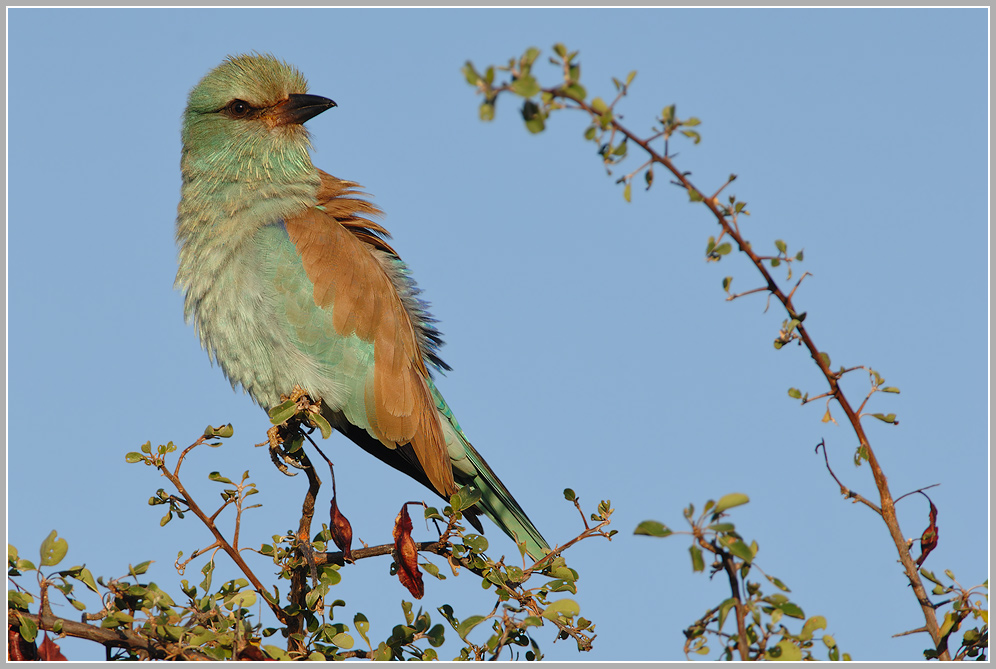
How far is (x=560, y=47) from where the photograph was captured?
6.75 feet

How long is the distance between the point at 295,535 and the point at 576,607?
1.23 meters

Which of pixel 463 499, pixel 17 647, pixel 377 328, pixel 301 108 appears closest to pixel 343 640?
pixel 463 499

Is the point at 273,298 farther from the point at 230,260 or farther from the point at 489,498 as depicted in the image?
the point at 489,498

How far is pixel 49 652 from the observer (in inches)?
116

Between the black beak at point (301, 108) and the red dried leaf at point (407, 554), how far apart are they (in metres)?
2.57

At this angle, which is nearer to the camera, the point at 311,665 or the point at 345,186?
the point at 311,665

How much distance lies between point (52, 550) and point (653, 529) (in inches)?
80.3

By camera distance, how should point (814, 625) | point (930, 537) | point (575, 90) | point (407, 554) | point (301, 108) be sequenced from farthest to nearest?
point (301, 108) < point (407, 554) < point (930, 537) < point (814, 625) < point (575, 90)

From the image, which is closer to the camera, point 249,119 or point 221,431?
point 221,431

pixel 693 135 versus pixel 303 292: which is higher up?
pixel 303 292

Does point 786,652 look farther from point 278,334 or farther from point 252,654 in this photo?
point 278,334

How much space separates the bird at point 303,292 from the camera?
14.6 ft

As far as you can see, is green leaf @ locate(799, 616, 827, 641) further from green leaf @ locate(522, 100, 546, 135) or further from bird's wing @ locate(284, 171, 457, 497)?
bird's wing @ locate(284, 171, 457, 497)

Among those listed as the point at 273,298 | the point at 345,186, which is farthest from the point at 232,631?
the point at 345,186
